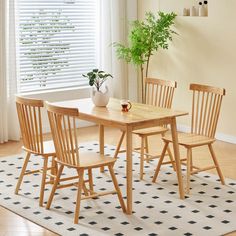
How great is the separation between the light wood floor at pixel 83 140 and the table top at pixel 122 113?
1.07 metres

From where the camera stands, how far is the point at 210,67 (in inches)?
316

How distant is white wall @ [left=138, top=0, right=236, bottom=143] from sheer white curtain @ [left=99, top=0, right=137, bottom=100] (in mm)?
346

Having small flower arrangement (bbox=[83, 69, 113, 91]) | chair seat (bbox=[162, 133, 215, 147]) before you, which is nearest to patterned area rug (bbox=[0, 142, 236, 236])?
chair seat (bbox=[162, 133, 215, 147])

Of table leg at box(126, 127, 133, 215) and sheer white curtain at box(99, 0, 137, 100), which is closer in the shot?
table leg at box(126, 127, 133, 215)

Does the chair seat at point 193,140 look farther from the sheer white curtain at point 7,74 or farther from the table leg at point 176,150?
the sheer white curtain at point 7,74

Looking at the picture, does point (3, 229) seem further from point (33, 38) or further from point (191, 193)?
point (33, 38)

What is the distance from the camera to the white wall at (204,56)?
25.3 ft

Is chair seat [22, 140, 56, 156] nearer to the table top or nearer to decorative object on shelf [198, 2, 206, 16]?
the table top

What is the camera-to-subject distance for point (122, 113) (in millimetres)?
5727

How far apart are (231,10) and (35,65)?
2633 millimetres

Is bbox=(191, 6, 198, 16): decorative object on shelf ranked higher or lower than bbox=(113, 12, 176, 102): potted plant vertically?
higher

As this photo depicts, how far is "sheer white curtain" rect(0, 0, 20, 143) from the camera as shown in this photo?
7762 millimetres

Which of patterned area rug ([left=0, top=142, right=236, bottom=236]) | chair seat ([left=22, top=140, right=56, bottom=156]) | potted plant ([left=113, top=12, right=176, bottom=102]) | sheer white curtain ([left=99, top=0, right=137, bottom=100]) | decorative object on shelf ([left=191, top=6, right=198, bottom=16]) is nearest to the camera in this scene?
patterned area rug ([left=0, top=142, right=236, bottom=236])

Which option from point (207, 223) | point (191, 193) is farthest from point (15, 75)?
point (207, 223)
